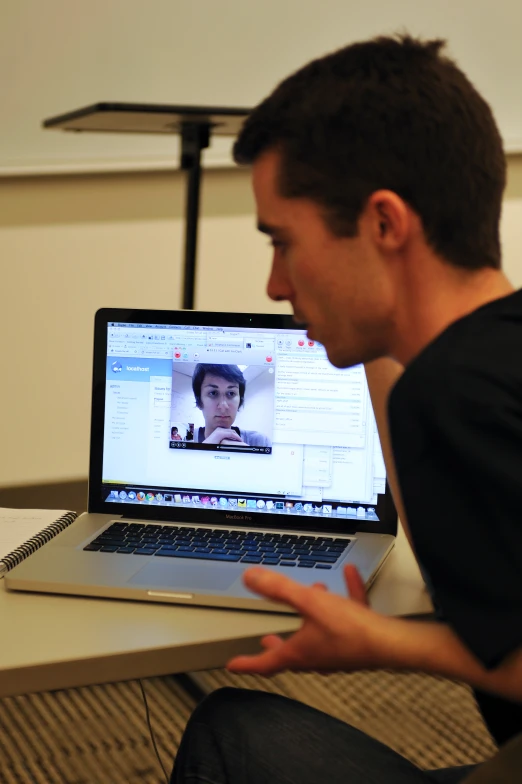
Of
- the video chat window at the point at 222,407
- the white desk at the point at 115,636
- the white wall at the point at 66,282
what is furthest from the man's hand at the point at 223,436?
the white wall at the point at 66,282

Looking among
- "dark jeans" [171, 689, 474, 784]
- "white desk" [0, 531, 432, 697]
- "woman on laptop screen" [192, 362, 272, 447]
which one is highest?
"woman on laptop screen" [192, 362, 272, 447]

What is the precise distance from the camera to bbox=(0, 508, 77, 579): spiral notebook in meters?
1.04

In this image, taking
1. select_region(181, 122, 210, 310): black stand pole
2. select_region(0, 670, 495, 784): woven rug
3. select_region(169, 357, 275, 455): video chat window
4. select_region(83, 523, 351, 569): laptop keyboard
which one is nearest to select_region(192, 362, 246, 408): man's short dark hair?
select_region(169, 357, 275, 455): video chat window

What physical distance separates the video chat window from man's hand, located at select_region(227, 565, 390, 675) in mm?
440

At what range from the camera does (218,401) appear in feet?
3.78

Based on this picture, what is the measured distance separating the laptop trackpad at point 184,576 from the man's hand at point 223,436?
0.62 ft

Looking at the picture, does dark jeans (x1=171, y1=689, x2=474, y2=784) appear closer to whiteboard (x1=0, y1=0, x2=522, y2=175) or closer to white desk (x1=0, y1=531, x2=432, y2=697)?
white desk (x1=0, y1=531, x2=432, y2=697)

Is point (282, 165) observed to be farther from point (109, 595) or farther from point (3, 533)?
point (3, 533)

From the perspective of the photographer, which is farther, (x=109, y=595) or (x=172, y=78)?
(x=172, y=78)

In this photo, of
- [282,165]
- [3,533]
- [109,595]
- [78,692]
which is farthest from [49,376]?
[282,165]

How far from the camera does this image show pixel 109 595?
939 millimetres

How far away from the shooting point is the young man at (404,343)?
60 cm

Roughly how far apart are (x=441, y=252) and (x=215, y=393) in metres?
0.48

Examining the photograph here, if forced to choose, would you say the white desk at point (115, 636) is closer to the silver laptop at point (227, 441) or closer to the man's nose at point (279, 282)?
the silver laptop at point (227, 441)
